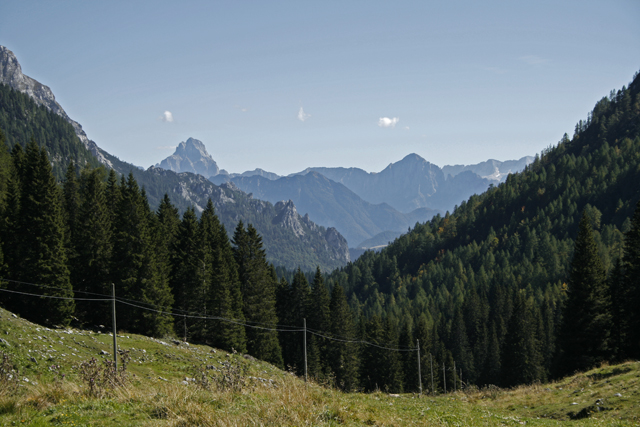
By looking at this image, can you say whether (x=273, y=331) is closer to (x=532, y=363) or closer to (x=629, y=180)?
(x=532, y=363)

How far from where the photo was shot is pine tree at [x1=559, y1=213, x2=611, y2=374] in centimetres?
4094

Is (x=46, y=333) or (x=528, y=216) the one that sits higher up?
(x=528, y=216)

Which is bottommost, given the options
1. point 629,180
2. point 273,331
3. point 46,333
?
point 273,331

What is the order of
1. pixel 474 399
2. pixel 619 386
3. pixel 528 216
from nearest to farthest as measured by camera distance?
pixel 619 386 < pixel 474 399 < pixel 528 216

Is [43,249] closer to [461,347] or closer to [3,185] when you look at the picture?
[3,185]

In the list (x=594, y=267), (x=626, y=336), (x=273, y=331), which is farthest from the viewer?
(x=273, y=331)

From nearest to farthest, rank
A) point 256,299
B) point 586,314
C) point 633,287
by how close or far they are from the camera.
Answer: point 633,287 → point 586,314 → point 256,299

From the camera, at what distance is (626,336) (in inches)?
1535

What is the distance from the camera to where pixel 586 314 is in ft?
137

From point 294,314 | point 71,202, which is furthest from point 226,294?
point 71,202

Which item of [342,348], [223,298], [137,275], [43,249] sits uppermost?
[43,249]

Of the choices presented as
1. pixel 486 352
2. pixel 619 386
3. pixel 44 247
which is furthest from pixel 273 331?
pixel 486 352

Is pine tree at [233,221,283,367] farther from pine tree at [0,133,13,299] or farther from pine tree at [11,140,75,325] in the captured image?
pine tree at [0,133,13,299]

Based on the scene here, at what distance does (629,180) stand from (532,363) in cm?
13959
